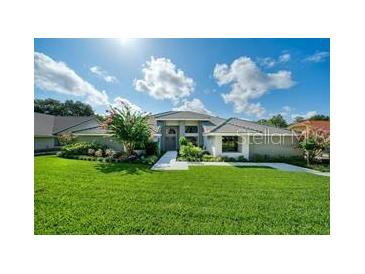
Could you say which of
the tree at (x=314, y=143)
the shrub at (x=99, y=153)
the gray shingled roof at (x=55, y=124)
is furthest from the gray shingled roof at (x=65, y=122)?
the tree at (x=314, y=143)

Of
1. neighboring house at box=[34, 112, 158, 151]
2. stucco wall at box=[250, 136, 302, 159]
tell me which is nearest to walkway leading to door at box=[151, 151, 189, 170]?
neighboring house at box=[34, 112, 158, 151]

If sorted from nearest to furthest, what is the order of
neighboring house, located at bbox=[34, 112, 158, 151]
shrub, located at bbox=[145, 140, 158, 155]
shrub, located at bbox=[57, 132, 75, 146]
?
neighboring house, located at bbox=[34, 112, 158, 151]
shrub, located at bbox=[145, 140, 158, 155]
shrub, located at bbox=[57, 132, 75, 146]

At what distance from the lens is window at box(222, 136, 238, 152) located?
1337 centimetres

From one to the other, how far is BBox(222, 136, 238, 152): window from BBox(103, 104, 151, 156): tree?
567cm

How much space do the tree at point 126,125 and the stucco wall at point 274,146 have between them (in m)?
7.57

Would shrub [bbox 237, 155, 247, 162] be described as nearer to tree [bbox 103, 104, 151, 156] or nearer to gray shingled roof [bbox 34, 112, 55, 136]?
tree [bbox 103, 104, 151, 156]

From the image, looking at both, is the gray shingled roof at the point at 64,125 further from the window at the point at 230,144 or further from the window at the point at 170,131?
the window at the point at 230,144

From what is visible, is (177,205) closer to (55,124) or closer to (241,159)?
(241,159)

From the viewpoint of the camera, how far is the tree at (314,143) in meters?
11.5

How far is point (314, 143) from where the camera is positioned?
453 inches

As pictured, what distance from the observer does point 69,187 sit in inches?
245

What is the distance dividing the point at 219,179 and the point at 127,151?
7.01m
